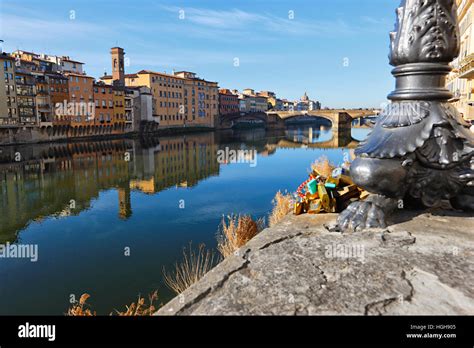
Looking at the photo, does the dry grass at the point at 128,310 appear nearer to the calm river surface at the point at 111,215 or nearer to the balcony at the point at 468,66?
the calm river surface at the point at 111,215

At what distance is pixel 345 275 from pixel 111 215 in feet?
46.4

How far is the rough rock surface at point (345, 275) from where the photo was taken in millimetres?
2354

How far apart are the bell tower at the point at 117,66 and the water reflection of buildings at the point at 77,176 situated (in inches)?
1187

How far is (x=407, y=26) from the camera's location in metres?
4.12

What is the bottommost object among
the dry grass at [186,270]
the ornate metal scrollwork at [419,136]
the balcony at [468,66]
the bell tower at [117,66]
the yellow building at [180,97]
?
the dry grass at [186,270]

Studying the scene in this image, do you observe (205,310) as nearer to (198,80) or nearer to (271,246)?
(271,246)

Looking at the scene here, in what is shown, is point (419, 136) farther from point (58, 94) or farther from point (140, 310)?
point (58, 94)

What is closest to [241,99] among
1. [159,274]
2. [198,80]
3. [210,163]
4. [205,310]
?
[198,80]

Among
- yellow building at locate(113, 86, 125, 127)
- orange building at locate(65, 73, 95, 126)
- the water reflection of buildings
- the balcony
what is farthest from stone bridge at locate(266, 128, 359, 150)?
orange building at locate(65, 73, 95, 126)

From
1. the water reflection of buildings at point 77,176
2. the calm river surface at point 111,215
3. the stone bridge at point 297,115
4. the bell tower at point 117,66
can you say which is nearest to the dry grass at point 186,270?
the calm river surface at point 111,215

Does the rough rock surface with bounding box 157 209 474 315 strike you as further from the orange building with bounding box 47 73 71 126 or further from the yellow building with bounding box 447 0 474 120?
the orange building with bounding box 47 73 71 126

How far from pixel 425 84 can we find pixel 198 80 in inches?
3124

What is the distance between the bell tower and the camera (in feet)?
222

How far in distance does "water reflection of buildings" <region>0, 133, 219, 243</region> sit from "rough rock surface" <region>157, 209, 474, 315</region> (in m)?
12.6
